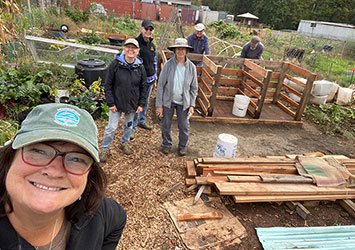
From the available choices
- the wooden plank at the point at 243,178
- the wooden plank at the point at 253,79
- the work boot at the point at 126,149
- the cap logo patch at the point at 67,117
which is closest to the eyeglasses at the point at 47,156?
the cap logo patch at the point at 67,117

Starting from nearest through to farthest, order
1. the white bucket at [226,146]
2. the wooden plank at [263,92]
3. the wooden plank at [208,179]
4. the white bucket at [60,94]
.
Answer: the wooden plank at [208,179] → the white bucket at [226,146] → the white bucket at [60,94] → the wooden plank at [263,92]

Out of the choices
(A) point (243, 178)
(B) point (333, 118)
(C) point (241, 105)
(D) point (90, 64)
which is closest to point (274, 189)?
(A) point (243, 178)

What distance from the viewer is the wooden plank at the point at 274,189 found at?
11.5 feet

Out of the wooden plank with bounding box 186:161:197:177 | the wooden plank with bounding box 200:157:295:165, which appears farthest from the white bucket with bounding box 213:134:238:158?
the wooden plank with bounding box 186:161:197:177

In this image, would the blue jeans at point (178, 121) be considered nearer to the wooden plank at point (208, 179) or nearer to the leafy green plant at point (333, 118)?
the wooden plank at point (208, 179)

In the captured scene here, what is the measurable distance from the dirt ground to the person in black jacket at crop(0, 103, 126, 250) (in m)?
2.04

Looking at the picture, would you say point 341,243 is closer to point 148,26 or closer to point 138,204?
point 138,204

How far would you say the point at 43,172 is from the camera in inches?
37.7

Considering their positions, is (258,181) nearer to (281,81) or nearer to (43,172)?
(43,172)

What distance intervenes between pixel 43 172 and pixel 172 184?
310 centimetres

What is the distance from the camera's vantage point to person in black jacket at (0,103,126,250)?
3.11ft

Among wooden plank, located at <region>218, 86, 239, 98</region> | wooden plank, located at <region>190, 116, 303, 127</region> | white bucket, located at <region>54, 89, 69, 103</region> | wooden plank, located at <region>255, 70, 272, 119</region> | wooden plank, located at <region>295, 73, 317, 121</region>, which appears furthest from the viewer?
wooden plank, located at <region>218, 86, 239, 98</region>

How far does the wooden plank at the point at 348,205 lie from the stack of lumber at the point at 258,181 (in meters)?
0.08

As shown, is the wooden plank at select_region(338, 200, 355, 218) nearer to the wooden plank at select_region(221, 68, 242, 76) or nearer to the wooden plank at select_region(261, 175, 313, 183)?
the wooden plank at select_region(261, 175, 313, 183)
